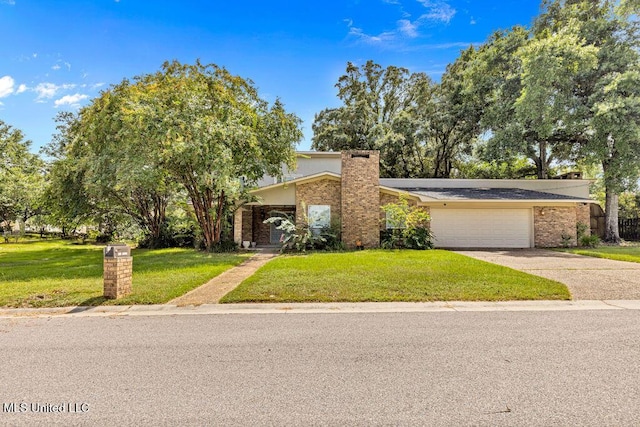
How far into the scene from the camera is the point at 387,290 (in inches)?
276

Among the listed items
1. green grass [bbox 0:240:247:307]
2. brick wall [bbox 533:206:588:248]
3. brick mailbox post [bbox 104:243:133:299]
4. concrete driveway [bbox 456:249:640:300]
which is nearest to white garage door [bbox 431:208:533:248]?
brick wall [bbox 533:206:588:248]

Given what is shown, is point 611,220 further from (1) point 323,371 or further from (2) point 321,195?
(1) point 323,371

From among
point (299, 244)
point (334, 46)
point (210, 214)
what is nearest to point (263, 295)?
point (299, 244)

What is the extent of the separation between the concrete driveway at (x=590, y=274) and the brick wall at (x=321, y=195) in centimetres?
765

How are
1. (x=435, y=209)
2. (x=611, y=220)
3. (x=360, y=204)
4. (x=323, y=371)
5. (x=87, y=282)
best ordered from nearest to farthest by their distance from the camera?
(x=323, y=371), (x=87, y=282), (x=360, y=204), (x=435, y=209), (x=611, y=220)

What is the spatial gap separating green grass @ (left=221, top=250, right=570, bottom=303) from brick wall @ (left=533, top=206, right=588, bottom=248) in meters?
8.81

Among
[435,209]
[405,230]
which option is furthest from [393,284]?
[435,209]

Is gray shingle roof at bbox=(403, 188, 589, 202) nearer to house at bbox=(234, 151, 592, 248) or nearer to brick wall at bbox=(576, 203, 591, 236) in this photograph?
house at bbox=(234, 151, 592, 248)

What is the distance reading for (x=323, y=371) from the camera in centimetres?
339

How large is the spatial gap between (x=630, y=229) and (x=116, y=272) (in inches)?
1056

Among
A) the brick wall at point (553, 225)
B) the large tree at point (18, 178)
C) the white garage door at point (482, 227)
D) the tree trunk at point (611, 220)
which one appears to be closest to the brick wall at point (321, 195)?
the white garage door at point (482, 227)

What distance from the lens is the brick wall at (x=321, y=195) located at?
16297 millimetres

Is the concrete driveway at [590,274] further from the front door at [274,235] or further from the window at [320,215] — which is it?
the front door at [274,235]

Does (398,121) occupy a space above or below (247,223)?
above
